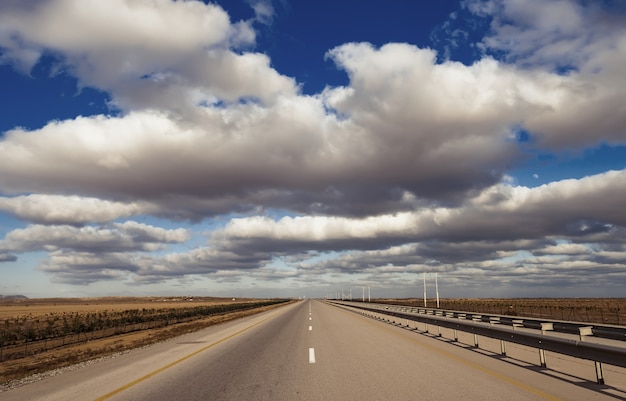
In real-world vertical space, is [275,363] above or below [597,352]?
below

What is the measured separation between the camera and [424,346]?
14.7 m

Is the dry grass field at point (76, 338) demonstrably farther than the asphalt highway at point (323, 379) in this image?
Yes

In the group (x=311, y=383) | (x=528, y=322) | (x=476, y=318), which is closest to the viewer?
(x=311, y=383)

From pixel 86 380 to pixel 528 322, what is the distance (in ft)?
48.3

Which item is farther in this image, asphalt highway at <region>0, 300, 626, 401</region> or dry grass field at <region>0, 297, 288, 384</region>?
dry grass field at <region>0, 297, 288, 384</region>

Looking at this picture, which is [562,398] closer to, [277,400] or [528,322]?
[277,400]

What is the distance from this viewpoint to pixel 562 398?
681 cm

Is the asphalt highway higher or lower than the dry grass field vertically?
higher

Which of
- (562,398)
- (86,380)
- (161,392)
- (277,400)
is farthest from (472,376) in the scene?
(86,380)

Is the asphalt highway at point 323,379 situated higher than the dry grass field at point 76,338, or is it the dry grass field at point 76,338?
the asphalt highway at point 323,379

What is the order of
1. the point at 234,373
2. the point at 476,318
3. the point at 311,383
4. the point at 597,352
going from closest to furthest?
the point at 597,352 → the point at 311,383 → the point at 234,373 → the point at 476,318

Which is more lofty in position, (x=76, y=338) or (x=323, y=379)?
(x=323, y=379)

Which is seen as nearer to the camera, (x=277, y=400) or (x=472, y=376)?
(x=277, y=400)

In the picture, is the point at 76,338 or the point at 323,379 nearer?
the point at 323,379
